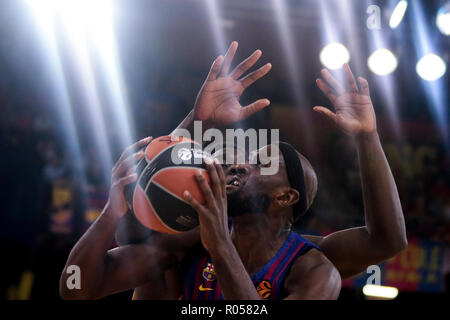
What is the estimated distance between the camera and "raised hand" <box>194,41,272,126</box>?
8.30 feet

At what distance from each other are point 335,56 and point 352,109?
491 cm

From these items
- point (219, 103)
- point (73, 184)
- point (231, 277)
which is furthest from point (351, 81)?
point (73, 184)

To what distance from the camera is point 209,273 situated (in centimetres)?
228

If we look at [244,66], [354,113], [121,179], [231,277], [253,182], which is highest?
[244,66]

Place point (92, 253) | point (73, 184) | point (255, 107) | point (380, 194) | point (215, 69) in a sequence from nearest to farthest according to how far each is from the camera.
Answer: point (92, 253), point (380, 194), point (255, 107), point (215, 69), point (73, 184)

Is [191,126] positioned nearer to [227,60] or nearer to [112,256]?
[227,60]

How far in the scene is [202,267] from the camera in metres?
2.32

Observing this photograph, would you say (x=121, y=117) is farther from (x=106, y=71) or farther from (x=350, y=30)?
Result: (x=350, y=30)

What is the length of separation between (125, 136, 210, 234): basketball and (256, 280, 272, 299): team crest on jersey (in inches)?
16.8

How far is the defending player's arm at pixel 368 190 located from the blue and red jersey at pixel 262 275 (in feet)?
0.75

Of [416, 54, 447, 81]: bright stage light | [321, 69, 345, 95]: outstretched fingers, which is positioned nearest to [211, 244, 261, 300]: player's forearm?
[321, 69, 345, 95]: outstretched fingers

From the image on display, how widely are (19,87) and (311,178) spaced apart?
699cm

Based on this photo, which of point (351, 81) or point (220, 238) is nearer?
point (220, 238)

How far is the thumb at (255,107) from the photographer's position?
7.80 ft
